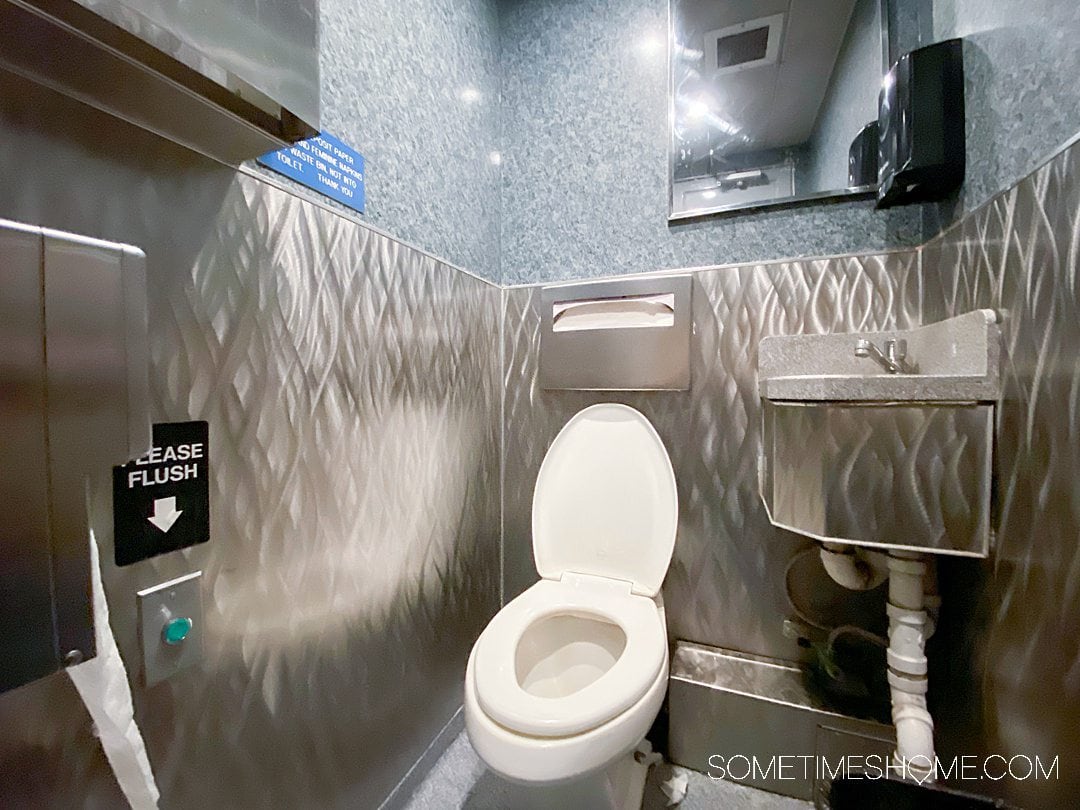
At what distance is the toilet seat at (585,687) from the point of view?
2.45 feet

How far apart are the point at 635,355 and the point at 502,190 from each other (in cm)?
79

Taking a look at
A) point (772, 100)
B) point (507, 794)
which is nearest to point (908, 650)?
point (507, 794)

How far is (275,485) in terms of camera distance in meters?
0.77

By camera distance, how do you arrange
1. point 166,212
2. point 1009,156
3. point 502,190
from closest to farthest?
point 166,212, point 1009,156, point 502,190

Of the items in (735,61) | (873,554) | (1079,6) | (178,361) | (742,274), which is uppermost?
(735,61)

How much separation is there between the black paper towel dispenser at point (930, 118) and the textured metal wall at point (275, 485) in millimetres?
1143

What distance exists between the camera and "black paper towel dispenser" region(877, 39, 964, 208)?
0.93 meters

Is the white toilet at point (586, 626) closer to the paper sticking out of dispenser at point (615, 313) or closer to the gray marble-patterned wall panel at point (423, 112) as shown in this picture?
the paper sticking out of dispenser at point (615, 313)

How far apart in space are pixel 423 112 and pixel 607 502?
1.20 meters

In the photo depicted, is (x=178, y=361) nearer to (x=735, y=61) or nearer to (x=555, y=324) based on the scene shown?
(x=555, y=324)

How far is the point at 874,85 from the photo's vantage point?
1221 millimetres

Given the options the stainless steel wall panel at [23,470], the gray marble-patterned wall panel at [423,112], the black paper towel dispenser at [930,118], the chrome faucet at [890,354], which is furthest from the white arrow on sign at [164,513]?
the black paper towel dispenser at [930,118]

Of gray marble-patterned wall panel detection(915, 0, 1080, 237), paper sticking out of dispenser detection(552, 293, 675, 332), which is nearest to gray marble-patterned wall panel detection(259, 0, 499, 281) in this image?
paper sticking out of dispenser detection(552, 293, 675, 332)

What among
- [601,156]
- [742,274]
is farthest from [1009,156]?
[601,156]
